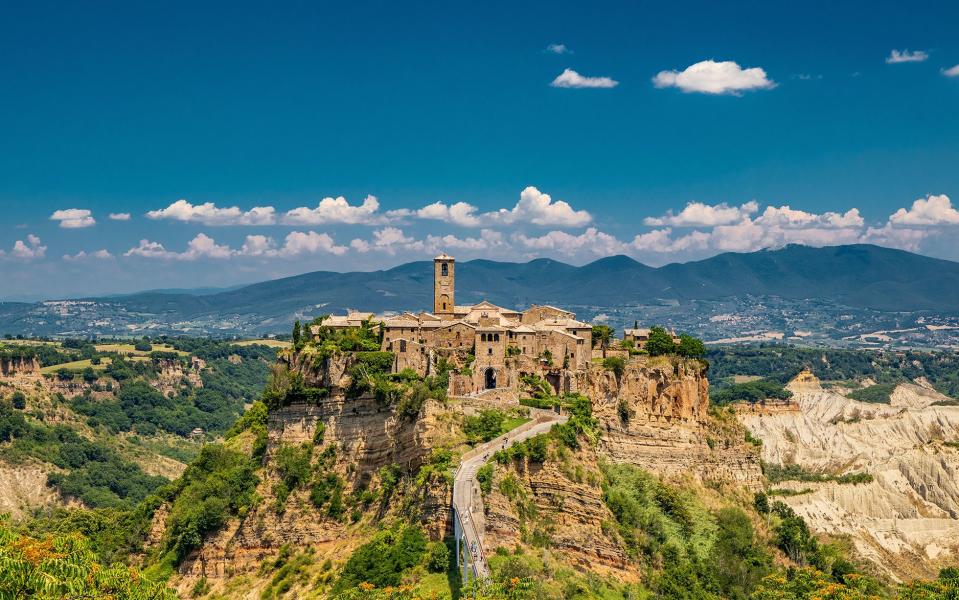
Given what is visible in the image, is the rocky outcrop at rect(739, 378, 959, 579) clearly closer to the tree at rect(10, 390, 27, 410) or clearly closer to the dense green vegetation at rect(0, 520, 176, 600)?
the dense green vegetation at rect(0, 520, 176, 600)

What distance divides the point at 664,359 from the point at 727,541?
15.1 meters

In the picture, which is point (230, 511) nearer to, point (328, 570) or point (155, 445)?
point (328, 570)

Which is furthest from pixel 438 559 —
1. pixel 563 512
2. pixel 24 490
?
pixel 24 490

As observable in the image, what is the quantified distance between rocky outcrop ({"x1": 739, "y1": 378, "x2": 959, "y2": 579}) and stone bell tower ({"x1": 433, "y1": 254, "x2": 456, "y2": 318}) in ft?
125

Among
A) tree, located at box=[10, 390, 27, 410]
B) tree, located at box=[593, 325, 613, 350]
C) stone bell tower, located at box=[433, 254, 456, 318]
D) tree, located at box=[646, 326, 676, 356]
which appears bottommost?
tree, located at box=[10, 390, 27, 410]

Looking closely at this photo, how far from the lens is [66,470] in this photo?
12962 centimetres

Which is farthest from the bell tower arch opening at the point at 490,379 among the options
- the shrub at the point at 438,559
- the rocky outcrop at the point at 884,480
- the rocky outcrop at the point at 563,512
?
the rocky outcrop at the point at 884,480

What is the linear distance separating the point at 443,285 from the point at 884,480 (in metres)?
55.4

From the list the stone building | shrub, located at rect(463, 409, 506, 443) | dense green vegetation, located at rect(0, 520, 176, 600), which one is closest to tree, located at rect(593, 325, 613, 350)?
the stone building

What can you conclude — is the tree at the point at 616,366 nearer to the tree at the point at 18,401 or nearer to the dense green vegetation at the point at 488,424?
the dense green vegetation at the point at 488,424

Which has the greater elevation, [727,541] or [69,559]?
[69,559]

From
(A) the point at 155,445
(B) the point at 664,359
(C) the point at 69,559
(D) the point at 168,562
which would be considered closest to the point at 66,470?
(A) the point at 155,445

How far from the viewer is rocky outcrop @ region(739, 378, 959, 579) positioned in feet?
295

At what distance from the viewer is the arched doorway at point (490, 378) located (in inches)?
2776
